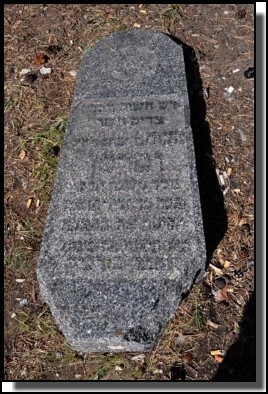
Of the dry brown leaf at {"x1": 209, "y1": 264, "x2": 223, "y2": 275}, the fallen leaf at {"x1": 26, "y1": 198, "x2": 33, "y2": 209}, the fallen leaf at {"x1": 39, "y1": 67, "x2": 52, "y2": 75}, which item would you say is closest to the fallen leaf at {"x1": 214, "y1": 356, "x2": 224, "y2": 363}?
the dry brown leaf at {"x1": 209, "y1": 264, "x2": 223, "y2": 275}

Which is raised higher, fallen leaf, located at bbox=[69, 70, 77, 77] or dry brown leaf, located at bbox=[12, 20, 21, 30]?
dry brown leaf, located at bbox=[12, 20, 21, 30]

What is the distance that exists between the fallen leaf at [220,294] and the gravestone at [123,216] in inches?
8.4

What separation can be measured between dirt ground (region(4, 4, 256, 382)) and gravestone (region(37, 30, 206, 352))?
209 mm

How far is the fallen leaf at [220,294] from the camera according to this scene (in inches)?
122

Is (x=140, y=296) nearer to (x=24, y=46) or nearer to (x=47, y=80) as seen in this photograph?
(x=47, y=80)

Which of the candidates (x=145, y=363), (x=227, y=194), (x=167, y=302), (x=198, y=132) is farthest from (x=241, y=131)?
(x=145, y=363)

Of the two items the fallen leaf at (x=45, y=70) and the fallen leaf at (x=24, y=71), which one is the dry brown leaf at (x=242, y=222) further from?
the fallen leaf at (x=24, y=71)

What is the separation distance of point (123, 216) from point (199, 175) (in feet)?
2.68

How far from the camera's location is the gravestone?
281 centimetres

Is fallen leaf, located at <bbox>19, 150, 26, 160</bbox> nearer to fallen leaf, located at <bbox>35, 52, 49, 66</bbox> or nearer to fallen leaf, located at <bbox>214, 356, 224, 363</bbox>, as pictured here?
fallen leaf, located at <bbox>35, 52, 49, 66</bbox>

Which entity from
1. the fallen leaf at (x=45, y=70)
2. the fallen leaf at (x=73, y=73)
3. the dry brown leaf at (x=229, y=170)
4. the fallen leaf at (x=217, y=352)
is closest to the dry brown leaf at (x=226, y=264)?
the fallen leaf at (x=217, y=352)

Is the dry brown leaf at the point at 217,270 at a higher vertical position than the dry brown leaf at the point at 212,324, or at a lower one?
higher

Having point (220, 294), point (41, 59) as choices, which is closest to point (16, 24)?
point (41, 59)

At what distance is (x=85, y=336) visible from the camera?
278 cm
